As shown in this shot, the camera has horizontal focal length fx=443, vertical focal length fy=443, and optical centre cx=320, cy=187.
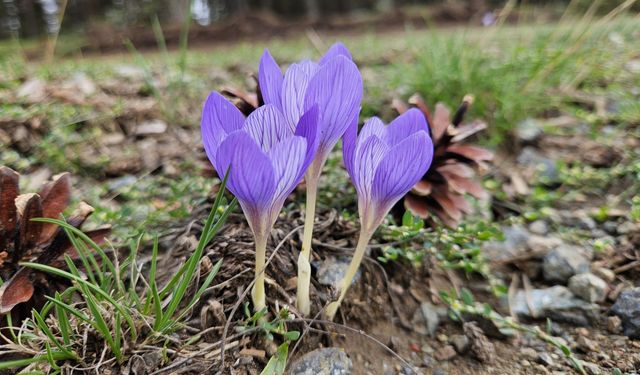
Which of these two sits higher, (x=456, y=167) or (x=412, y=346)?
(x=456, y=167)

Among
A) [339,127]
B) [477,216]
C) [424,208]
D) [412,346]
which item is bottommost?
[412,346]

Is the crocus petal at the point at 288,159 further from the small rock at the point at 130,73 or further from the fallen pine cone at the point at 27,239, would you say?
the small rock at the point at 130,73

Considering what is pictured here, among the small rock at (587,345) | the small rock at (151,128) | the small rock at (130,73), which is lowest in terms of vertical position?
the small rock at (587,345)

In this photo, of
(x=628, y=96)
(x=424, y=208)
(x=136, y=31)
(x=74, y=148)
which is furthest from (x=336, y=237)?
(x=136, y=31)

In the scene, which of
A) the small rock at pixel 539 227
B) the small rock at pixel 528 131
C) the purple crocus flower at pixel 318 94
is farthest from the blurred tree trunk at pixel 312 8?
the purple crocus flower at pixel 318 94

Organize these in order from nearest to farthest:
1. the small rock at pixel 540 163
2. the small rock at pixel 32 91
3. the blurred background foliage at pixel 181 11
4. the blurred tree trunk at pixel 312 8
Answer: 1. the small rock at pixel 540 163
2. the small rock at pixel 32 91
3. the blurred background foliage at pixel 181 11
4. the blurred tree trunk at pixel 312 8

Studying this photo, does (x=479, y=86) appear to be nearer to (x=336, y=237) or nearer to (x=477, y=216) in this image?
(x=477, y=216)
